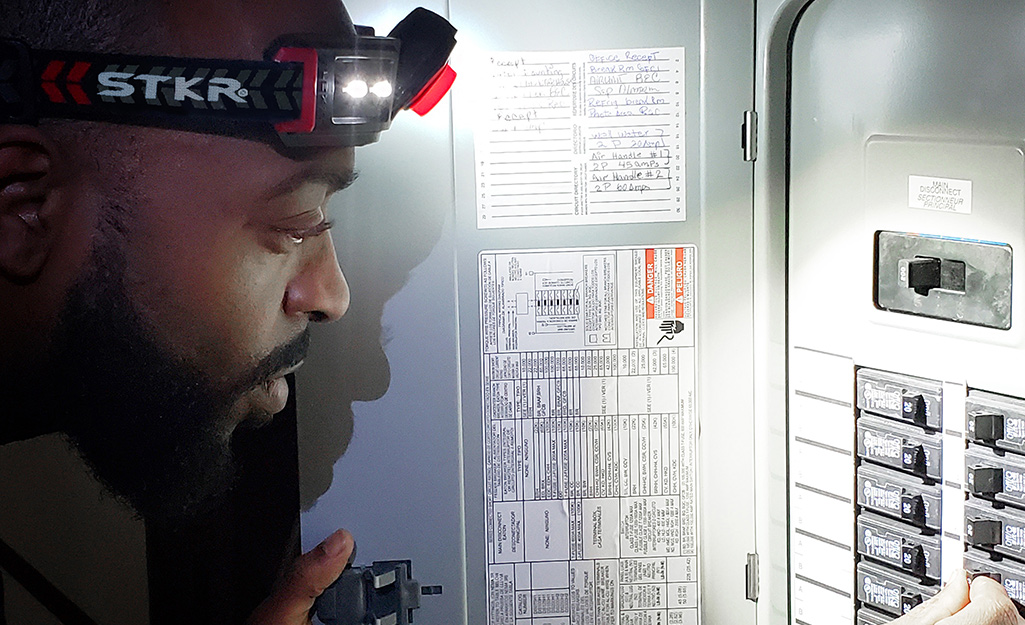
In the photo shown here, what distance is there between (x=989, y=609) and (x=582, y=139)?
3.10 ft

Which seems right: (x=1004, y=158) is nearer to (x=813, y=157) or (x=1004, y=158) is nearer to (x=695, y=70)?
(x=813, y=157)

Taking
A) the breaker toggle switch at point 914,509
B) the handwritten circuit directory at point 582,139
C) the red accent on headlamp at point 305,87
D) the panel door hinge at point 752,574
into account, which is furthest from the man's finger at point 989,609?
the red accent on headlamp at point 305,87

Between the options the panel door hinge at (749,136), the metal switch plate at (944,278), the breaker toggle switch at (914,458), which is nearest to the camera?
the metal switch plate at (944,278)

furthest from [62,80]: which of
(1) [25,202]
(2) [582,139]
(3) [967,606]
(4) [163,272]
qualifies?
(3) [967,606]

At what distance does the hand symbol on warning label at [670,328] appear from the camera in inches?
75.4

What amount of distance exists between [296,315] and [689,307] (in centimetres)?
65

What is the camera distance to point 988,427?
1.66 m

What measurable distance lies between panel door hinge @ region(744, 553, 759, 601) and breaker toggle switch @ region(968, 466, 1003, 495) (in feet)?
1.41

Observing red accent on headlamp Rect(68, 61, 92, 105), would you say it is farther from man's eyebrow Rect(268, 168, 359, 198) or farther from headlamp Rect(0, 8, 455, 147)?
man's eyebrow Rect(268, 168, 359, 198)

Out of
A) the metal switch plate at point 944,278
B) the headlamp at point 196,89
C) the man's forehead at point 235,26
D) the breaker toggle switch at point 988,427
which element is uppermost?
the man's forehead at point 235,26

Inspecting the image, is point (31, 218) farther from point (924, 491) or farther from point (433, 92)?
point (924, 491)

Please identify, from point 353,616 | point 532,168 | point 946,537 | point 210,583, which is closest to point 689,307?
point 532,168

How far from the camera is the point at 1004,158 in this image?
1618 mm

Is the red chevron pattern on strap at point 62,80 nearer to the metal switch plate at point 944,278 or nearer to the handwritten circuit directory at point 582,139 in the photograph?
the handwritten circuit directory at point 582,139
